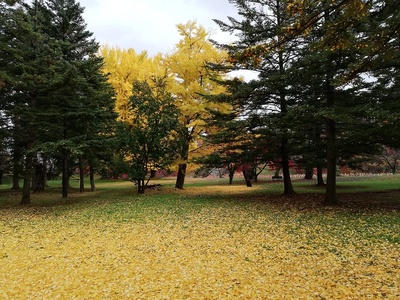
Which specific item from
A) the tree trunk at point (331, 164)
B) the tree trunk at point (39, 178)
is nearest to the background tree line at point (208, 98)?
the tree trunk at point (331, 164)

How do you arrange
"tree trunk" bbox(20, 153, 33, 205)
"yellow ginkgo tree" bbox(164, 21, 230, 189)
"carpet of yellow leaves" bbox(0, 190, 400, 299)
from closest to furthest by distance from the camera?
"carpet of yellow leaves" bbox(0, 190, 400, 299), "tree trunk" bbox(20, 153, 33, 205), "yellow ginkgo tree" bbox(164, 21, 230, 189)

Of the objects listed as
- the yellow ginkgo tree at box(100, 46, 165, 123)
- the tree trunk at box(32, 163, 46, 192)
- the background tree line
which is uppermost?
the yellow ginkgo tree at box(100, 46, 165, 123)

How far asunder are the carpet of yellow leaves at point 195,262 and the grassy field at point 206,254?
2 centimetres

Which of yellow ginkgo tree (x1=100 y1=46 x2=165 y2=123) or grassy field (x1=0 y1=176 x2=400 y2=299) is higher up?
yellow ginkgo tree (x1=100 y1=46 x2=165 y2=123)

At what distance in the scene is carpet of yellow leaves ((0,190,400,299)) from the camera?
3984mm

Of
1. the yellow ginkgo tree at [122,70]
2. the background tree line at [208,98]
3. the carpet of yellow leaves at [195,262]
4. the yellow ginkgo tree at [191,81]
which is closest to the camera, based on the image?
the carpet of yellow leaves at [195,262]

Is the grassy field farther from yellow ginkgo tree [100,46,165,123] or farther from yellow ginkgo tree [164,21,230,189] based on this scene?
yellow ginkgo tree [100,46,165,123]

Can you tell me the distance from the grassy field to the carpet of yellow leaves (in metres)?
0.02

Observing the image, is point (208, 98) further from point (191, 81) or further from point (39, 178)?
point (39, 178)

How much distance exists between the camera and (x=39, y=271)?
4.91 m

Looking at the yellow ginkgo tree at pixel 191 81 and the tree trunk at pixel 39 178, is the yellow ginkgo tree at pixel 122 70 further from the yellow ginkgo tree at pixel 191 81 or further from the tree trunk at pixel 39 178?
the tree trunk at pixel 39 178

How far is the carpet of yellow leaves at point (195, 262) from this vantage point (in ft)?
13.1

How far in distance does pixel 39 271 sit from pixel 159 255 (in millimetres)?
2110

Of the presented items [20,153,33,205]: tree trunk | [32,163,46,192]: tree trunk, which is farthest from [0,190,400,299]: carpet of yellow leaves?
[32,163,46,192]: tree trunk
